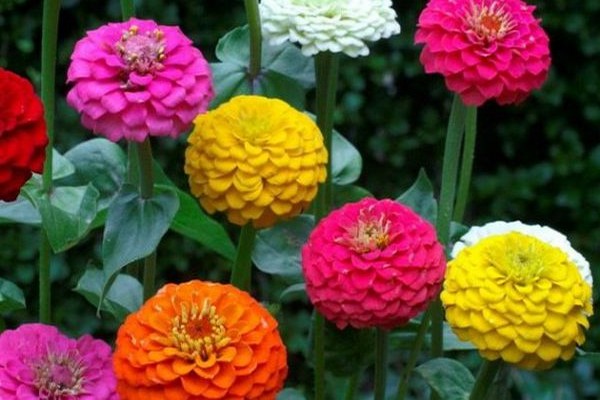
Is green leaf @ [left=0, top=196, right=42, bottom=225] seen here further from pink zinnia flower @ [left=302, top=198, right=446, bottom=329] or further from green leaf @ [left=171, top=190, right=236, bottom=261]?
pink zinnia flower @ [left=302, top=198, right=446, bottom=329]

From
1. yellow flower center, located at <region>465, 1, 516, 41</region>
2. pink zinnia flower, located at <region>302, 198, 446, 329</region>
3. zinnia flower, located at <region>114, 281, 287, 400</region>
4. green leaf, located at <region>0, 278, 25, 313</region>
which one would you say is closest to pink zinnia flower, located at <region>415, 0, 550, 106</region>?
yellow flower center, located at <region>465, 1, 516, 41</region>

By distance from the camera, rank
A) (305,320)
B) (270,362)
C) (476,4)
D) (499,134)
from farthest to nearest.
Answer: (499,134), (305,320), (476,4), (270,362)

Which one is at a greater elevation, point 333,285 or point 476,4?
point 476,4

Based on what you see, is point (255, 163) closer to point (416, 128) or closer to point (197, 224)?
point (197, 224)

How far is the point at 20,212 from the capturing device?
3.13 feet

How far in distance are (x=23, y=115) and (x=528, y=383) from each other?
3.12ft

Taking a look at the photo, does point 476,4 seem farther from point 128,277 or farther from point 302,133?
point 128,277

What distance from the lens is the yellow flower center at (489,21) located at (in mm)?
838

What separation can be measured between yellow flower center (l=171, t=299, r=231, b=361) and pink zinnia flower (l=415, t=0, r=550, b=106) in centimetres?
23

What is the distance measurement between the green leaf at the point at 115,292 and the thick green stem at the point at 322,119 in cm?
13

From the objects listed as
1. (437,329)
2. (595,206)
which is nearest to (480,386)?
(437,329)

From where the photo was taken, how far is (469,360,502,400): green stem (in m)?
0.80

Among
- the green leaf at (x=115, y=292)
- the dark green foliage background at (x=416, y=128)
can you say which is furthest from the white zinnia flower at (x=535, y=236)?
the dark green foliage background at (x=416, y=128)

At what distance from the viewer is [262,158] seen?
0.79 m
